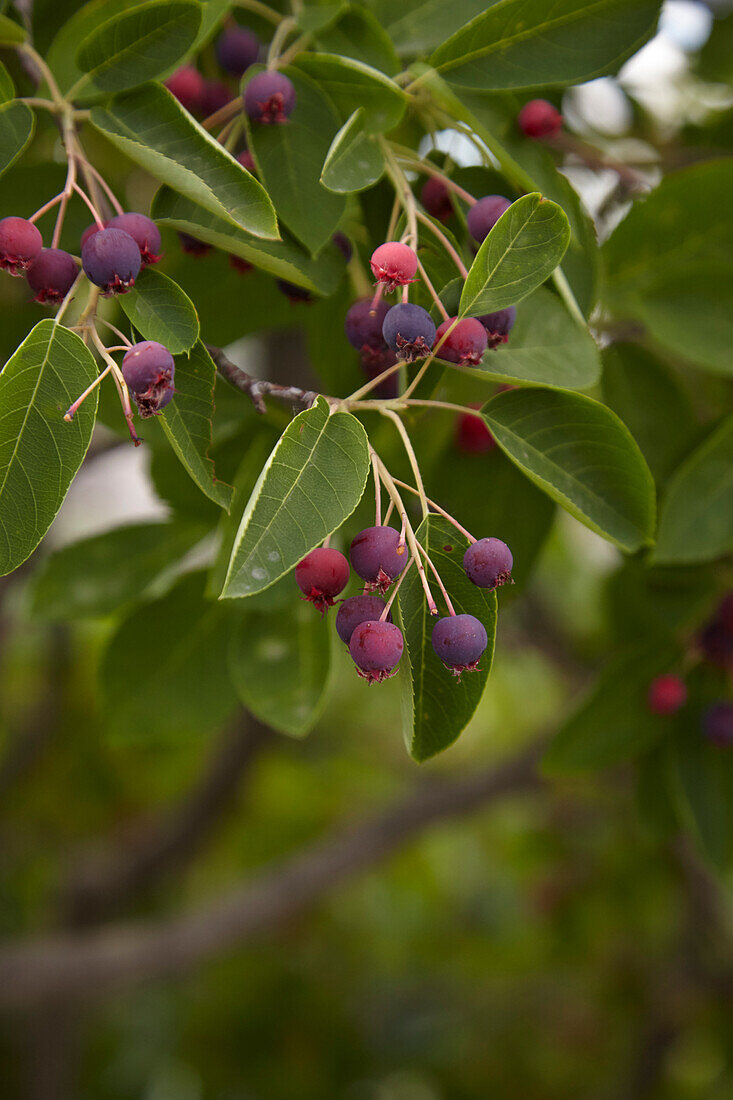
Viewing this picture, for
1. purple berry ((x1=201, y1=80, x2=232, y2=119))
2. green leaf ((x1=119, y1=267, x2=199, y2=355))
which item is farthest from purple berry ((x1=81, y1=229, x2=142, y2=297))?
purple berry ((x1=201, y1=80, x2=232, y2=119))

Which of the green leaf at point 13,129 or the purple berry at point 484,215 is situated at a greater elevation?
the green leaf at point 13,129

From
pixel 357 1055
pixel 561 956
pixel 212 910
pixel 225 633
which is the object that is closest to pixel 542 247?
pixel 225 633

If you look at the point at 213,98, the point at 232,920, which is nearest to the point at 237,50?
the point at 213,98

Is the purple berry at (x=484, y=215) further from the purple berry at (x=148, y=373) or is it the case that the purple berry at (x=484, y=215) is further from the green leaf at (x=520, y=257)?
the purple berry at (x=148, y=373)

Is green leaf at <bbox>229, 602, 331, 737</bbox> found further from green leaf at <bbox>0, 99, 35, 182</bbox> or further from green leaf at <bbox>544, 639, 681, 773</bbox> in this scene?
green leaf at <bbox>0, 99, 35, 182</bbox>

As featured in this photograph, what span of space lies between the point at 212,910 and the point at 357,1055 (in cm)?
154

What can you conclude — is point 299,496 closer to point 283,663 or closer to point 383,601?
point 383,601

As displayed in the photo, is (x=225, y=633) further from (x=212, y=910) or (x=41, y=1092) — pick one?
(x=41, y=1092)

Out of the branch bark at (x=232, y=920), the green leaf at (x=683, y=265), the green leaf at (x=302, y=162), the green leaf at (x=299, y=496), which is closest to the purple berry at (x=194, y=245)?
the green leaf at (x=302, y=162)

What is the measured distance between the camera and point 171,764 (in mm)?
3916

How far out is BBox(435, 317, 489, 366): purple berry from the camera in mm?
708

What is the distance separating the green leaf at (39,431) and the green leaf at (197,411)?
6 centimetres

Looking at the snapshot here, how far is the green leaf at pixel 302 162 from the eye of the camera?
A: 0.78 m

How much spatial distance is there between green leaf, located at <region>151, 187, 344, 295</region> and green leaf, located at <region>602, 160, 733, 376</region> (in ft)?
1.59
